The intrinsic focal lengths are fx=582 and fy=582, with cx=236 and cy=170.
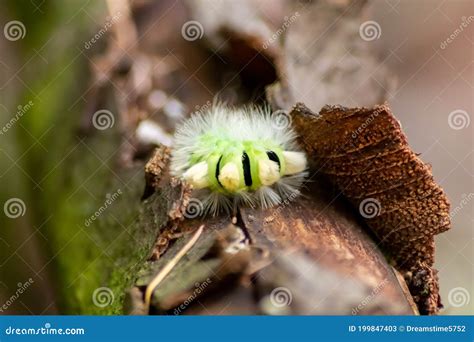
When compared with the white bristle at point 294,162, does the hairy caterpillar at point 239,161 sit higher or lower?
lower

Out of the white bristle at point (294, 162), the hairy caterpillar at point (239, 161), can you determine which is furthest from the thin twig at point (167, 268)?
the white bristle at point (294, 162)

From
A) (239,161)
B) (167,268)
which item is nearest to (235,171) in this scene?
(239,161)

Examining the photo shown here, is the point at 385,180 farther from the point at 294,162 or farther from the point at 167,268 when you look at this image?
the point at 167,268

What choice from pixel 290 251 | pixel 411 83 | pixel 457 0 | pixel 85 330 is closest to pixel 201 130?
pixel 290 251

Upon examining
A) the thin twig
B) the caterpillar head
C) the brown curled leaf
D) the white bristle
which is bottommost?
the thin twig

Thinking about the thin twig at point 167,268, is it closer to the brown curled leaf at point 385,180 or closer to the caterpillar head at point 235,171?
the caterpillar head at point 235,171

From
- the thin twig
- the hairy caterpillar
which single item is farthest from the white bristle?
the thin twig

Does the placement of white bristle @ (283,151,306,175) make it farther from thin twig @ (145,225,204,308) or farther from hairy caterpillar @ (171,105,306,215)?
thin twig @ (145,225,204,308)

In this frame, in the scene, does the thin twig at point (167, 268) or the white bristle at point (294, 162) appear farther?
the white bristle at point (294, 162)
